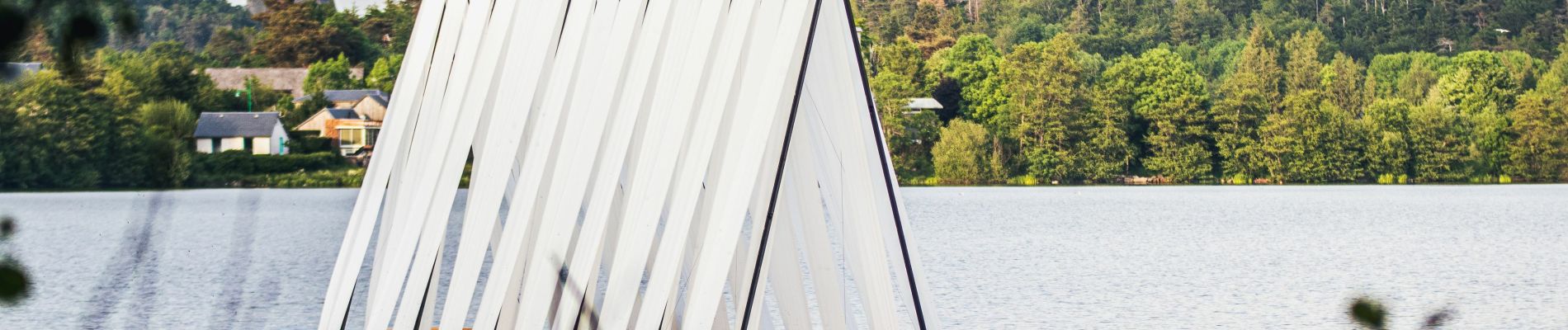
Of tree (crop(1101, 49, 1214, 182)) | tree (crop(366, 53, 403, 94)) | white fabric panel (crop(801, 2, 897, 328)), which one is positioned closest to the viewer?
white fabric panel (crop(801, 2, 897, 328))

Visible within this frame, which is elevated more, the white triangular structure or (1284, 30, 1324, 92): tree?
(1284, 30, 1324, 92): tree

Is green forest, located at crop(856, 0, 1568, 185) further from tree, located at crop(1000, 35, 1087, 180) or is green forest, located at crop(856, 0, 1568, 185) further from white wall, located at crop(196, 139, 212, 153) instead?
A: white wall, located at crop(196, 139, 212, 153)

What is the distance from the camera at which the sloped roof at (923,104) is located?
39.4 meters

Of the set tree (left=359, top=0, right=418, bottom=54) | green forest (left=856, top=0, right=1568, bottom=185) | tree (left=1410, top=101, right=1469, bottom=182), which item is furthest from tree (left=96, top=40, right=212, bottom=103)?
tree (left=1410, top=101, right=1469, bottom=182)

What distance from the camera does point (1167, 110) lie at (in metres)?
37.3

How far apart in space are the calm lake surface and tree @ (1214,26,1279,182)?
4.74 meters

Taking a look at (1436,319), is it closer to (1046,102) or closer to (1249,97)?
(1249,97)

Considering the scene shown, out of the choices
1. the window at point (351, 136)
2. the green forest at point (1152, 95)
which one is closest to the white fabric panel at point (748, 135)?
the green forest at point (1152, 95)

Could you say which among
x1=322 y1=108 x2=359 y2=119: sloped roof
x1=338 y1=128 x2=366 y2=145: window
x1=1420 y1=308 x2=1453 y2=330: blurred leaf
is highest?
x1=322 y1=108 x2=359 y2=119: sloped roof

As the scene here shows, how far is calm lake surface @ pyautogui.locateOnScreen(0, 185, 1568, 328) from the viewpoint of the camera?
36.4ft

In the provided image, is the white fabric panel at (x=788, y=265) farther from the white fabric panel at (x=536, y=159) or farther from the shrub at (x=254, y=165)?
the shrub at (x=254, y=165)

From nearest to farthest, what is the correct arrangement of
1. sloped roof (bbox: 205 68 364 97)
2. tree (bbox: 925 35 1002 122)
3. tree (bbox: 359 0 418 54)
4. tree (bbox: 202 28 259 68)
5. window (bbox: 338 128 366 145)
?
window (bbox: 338 128 366 145)
tree (bbox: 202 28 259 68)
sloped roof (bbox: 205 68 364 97)
tree (bbox: 359 0 418 54)
tree (bbox: 925 35 1002 122)

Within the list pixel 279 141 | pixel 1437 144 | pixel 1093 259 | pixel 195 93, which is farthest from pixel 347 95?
pixel 1437 144

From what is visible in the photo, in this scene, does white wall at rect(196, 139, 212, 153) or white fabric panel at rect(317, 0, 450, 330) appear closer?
white fabric panel at rect(317, 0, 450, 330)
